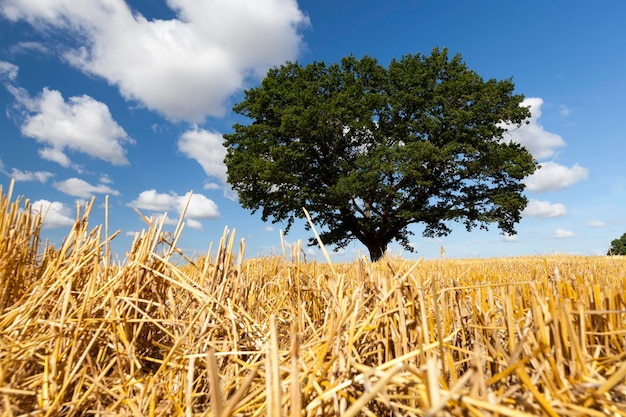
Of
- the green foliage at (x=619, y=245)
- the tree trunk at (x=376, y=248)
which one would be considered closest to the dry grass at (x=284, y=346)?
the tree trunk at (x=376, y=248)

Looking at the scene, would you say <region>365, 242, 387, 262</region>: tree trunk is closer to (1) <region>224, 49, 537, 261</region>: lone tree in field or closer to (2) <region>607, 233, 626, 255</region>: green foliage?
(1) <region>224, 49, 537, 261</region>: lone tree in field

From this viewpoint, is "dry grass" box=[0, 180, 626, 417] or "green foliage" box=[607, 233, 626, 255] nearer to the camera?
"dry grass" box=[0, 180, 626, 417]

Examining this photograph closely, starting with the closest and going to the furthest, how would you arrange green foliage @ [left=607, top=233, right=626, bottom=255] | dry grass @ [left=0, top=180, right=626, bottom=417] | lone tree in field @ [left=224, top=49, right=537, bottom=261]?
dry grass @ [left=0, top=180, right=626, bottom=417]
lone tree in field @ [left=224, top=49, right=537, bottom=261]
green foliage @ [left=607, top=233, right=626, bottom=255]

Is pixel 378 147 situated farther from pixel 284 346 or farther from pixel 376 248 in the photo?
pixel 284 346

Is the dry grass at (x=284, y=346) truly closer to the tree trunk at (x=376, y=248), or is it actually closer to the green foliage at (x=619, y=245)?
the tree trunk at (x=376, y=248)

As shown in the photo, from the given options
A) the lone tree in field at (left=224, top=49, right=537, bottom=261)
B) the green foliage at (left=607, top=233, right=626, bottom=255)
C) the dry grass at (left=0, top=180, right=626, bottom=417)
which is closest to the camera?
the dry grass at (left=0, top=180, right=626, bottom=417)

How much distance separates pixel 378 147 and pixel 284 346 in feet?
61.4

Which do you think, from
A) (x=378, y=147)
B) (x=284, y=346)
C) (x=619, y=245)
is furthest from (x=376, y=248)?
(x=284, y=346)

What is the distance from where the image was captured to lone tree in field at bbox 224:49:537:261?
20.5 meters

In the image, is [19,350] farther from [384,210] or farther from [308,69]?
[308,69]

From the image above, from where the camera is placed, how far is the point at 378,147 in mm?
20344

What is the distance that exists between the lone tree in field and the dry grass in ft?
56.4

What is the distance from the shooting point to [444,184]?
75.8 feet

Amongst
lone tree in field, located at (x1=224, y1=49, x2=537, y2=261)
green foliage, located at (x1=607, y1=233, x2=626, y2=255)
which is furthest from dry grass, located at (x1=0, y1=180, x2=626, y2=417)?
green foliage, located at (x1=607, y1=233, x2=626, y2=255)
